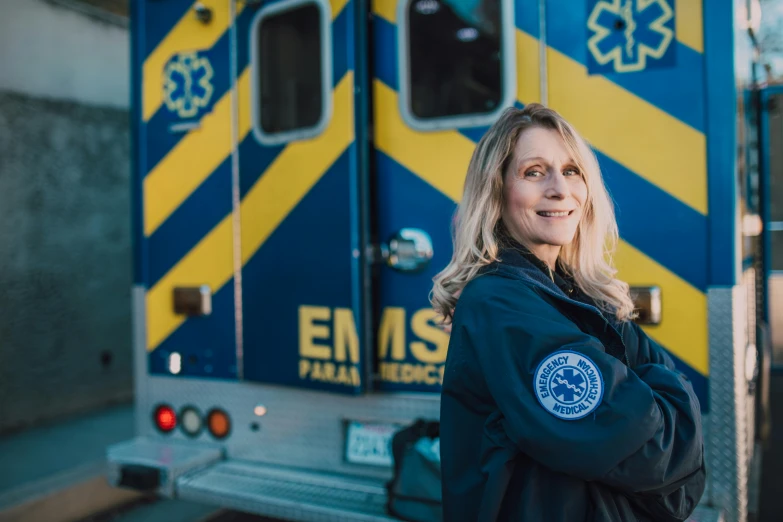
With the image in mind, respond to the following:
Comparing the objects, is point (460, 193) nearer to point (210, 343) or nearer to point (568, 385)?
point (210, 343)

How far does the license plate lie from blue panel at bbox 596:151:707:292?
3.60 ft

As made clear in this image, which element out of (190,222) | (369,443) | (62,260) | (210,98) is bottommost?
(369,443)

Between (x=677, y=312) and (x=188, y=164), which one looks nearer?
(x=677, y=312)

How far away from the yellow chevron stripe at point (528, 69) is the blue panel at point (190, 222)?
4.04 feet

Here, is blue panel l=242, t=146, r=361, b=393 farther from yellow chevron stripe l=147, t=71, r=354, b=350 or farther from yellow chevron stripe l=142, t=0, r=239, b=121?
yellow chevron stripe l=142, t=0, r=239, b=121

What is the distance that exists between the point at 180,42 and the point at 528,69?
59.7 inches

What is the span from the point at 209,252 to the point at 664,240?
178cm

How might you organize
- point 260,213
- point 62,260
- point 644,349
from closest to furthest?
point 644,349 → point 260,213 → point 62,260

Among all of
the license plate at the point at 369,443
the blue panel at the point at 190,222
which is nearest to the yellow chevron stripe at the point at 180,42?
the blue panel at the point at 190,222

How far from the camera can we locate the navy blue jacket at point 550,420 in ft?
3.78

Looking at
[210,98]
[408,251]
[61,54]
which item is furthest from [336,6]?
[61,54]

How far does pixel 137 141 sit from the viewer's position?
128 inches

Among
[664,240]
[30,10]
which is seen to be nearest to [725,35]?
[664,240]

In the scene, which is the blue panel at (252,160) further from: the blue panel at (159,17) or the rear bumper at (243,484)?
the rear bumper at (243,484)
